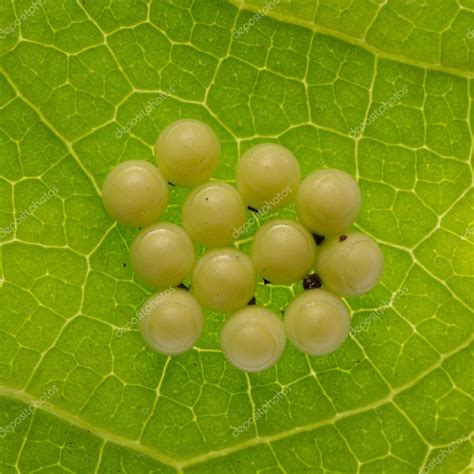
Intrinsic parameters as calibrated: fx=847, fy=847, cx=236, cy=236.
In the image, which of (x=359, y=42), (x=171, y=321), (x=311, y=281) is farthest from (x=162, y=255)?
(x=359, y=42)

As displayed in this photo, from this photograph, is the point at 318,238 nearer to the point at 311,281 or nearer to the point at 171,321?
the point at 311,281

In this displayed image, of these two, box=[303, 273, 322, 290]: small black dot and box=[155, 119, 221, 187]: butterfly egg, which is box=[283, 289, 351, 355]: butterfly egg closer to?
box=[303, 273, 322, 290]: small black dot

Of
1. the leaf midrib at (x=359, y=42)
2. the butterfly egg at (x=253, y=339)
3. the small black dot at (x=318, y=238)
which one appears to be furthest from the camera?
the leaf midrib at (x=359, y=42)

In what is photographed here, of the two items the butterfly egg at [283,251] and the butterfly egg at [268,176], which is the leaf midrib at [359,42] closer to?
the butterfly egg at [268,176]

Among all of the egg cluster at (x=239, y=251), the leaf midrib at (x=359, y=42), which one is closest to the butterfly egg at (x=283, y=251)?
the egg cluster at (x=239, y=251)

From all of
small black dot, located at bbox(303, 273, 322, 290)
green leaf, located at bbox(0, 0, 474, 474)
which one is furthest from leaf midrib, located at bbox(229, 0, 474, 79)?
small black dot, located at bbox(303, 273, 322, 290)

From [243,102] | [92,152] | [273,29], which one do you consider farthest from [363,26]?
[92,152]

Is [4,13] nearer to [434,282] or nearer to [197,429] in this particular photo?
[197,429]
